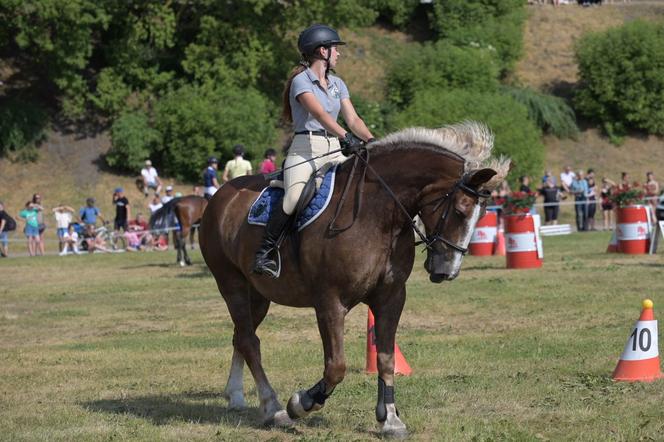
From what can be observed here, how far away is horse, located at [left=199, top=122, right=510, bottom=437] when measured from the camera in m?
7.98

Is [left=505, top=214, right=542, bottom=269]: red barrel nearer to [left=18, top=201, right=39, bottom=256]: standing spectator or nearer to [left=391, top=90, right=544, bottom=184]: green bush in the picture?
[left=18, top=201, right=39, bottom=256]: standing spectator

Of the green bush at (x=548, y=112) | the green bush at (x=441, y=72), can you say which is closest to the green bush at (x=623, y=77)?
the green bush at (x=548, y=112)

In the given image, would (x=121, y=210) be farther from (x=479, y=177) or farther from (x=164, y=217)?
(x=479, y=177)

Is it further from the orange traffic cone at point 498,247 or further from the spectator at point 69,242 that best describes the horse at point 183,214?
the orange traffic cone at point 498,247

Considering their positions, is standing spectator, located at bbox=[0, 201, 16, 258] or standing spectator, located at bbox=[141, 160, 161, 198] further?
standing spectator, located at bbox=[141, 160, 161, 198]

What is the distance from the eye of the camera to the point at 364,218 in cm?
816

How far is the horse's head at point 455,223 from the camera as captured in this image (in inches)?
312

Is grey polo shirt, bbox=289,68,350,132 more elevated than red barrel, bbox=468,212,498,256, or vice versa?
grey polo shirt, bbox=289,68,350,132

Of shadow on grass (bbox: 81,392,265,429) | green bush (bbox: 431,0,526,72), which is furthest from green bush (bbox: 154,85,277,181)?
shadow on grass (bbox: 81,392,265,429)

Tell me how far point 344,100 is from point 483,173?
161 centimetres

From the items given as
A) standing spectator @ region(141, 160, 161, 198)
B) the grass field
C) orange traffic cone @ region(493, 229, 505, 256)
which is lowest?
the grass field

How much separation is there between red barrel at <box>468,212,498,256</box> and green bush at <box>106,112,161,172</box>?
74.7ft

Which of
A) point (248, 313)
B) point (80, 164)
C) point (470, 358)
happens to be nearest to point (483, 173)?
point (248, 313)

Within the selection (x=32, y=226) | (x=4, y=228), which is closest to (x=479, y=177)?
(x=32, y=226)
